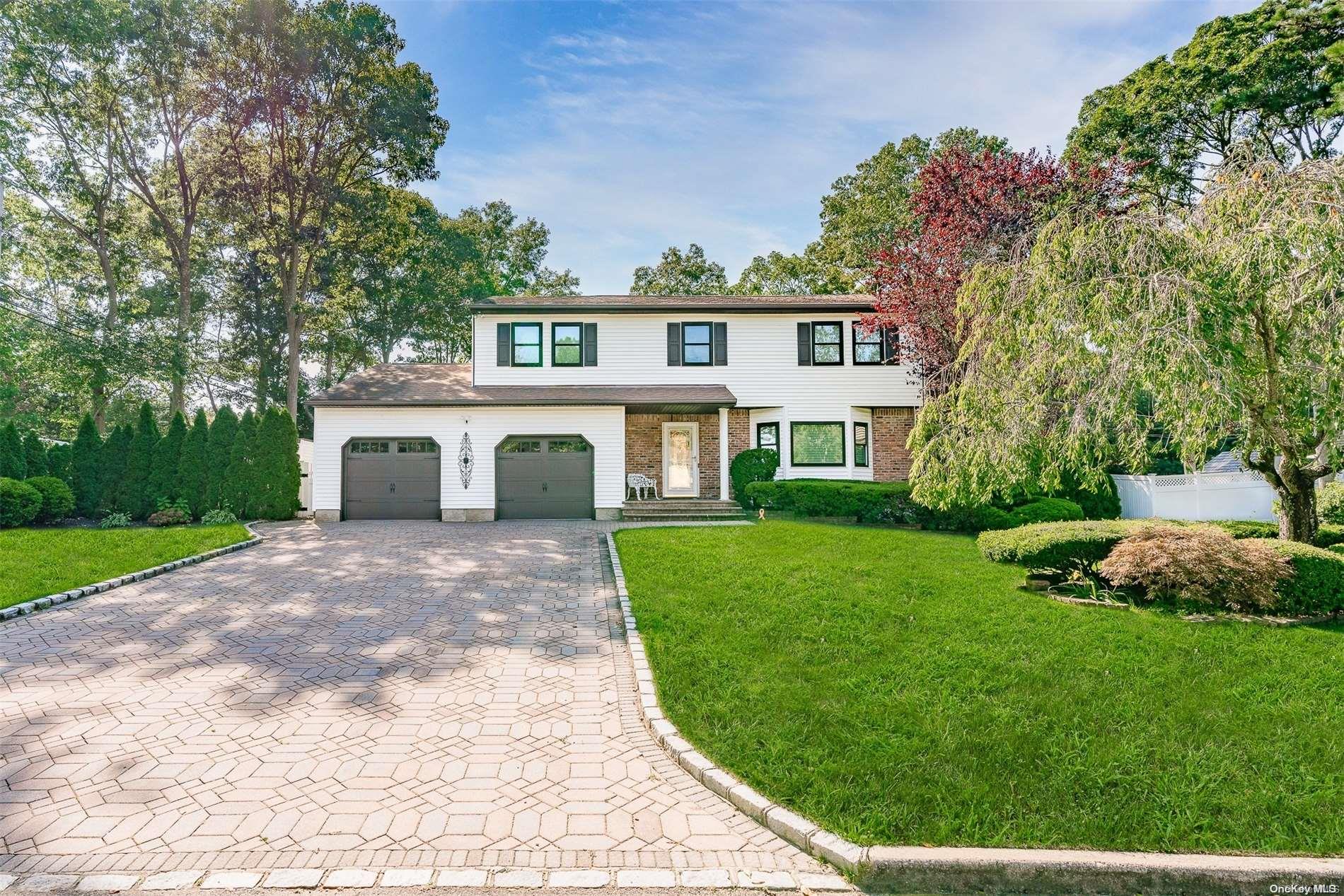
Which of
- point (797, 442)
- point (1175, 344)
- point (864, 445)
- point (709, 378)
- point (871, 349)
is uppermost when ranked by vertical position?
point (871, 349)

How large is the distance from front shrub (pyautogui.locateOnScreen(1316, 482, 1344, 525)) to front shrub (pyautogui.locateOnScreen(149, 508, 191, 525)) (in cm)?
2427

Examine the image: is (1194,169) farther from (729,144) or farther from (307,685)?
(307,685)

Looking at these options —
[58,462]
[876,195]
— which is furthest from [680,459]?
[876,195]

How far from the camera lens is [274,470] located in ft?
55.0

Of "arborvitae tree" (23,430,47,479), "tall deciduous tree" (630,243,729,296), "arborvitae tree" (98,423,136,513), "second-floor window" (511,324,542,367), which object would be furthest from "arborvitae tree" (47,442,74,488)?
"tall deciduous tree" (630,243,729,296)

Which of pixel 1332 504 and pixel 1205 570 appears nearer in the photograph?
pixel 1205 570

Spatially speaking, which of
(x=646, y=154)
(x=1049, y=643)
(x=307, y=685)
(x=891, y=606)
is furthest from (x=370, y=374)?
(x=1049, y=643)

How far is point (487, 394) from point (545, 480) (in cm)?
288

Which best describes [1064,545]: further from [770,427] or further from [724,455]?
[770,427]

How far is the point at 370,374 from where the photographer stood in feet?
63.1

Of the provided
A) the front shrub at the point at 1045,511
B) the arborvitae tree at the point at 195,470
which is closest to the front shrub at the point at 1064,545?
the front shrub at the point at 1045,511

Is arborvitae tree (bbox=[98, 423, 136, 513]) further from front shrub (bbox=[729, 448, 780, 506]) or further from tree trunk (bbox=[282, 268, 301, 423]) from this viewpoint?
front shrub (bbox=[729, 448, 780, 506])

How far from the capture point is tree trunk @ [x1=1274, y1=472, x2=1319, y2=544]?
7668 mm

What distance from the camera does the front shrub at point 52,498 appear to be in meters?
15.1
